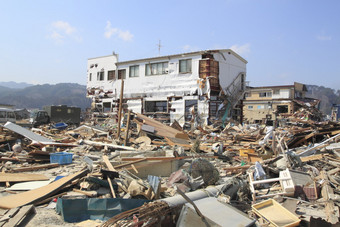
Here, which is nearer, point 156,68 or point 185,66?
point 185,66

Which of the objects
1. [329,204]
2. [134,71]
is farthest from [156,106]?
[329,204]

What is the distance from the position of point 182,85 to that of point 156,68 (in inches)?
135

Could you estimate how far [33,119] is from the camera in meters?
24.2

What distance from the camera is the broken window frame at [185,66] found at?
73.4ft

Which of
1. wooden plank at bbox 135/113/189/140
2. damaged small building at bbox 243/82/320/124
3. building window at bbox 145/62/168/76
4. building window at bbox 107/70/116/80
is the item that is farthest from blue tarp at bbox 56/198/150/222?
damaged small building at bbox 243/82/320/124

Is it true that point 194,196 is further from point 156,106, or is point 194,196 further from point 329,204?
point 156,106

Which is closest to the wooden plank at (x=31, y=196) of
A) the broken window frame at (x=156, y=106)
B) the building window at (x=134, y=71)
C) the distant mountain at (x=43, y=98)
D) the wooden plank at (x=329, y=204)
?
the wooden plank at (x=329, y=204)

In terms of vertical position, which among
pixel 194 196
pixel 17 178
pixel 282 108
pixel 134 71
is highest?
pixel 134 71

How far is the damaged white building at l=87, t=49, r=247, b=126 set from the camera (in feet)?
70.6

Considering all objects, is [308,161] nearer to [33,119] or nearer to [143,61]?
[143,61]

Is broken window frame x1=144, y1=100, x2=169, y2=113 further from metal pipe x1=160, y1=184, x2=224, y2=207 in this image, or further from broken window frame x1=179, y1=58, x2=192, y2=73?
metal pipe x1=160, y1=184, x2=224, y2=207

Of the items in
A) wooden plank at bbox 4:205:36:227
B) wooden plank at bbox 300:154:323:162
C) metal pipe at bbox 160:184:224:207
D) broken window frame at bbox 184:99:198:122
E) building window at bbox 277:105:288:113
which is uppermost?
building window at bbox 277:105:288:113

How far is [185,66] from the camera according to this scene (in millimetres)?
22703

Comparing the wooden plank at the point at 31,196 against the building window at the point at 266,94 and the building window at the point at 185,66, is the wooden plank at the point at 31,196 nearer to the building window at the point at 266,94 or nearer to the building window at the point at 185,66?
the building window at the point at 185,66
